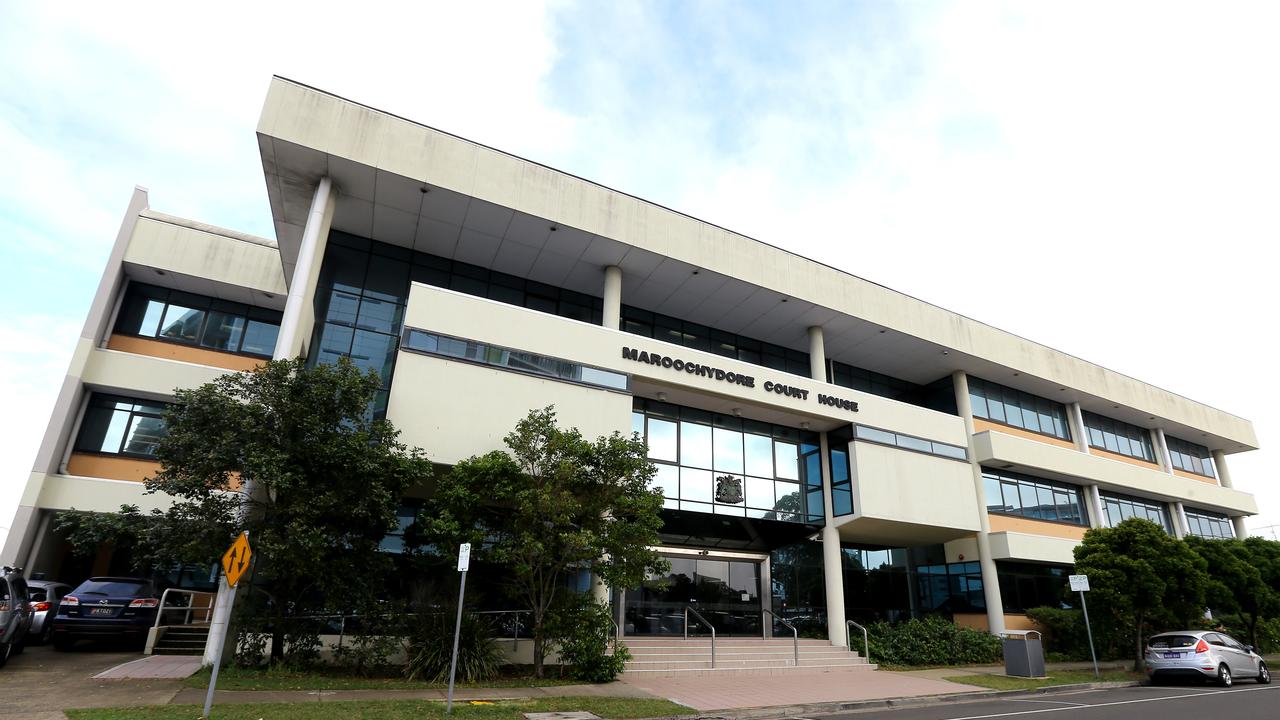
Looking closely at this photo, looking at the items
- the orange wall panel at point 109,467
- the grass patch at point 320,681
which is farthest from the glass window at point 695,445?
the orange wall panel at point 109,467

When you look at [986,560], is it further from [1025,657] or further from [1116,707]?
[1116,707]

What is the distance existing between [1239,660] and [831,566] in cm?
1054

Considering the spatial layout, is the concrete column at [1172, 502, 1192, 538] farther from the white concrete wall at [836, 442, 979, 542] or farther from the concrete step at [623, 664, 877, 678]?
→ the concrete step at [623, 664, 877, 678]

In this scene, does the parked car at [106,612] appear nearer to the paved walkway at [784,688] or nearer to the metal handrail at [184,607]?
the metal handrail at [184,607]

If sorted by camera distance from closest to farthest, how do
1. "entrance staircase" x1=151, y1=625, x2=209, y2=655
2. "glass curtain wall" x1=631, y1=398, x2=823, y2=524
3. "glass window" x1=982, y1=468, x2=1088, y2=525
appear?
"entrance staircase" x1=151, y1=625, x2=209, y2=655
"glass curtain wall" x1=631, y1=398, x2=823, y2=524
"glass window" x1=982, y1=468, x2=1088, y2=525

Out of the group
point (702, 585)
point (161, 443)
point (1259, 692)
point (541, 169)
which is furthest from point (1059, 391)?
point (161, 443)

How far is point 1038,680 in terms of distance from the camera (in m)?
17.3

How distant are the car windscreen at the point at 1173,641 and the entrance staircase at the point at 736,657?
751cm

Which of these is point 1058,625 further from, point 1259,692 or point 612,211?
point 612,211

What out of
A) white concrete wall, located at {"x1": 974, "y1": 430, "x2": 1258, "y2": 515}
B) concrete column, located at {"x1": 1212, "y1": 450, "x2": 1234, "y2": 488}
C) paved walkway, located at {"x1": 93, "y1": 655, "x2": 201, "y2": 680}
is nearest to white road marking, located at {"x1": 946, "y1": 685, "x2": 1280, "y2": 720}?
white concrete wall, located at {"x1": 974, "y1": 430, "x2": 1258, "y2": 515}

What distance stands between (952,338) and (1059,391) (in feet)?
25.8

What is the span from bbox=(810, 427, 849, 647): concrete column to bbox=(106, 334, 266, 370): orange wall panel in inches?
713

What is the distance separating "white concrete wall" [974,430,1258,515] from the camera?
2484 centimetres

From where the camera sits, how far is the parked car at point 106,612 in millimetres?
14781
